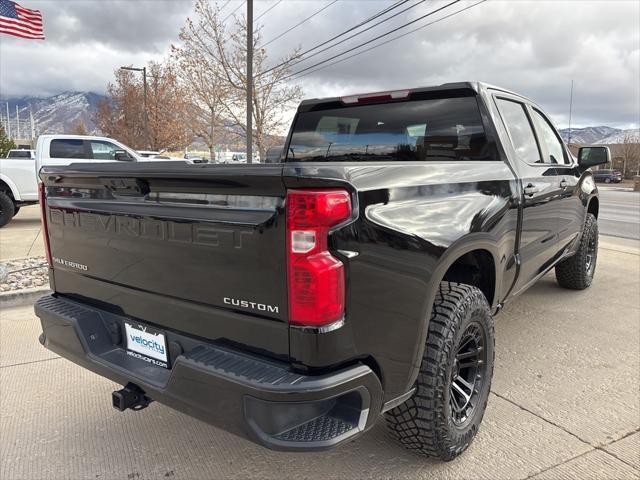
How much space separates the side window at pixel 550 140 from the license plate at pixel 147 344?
10.9ft

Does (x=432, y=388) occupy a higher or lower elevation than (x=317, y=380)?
lower

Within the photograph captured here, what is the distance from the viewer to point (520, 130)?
371 cm

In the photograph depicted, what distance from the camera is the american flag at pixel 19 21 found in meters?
10.4

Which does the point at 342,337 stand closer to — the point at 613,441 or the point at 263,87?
the point at 613,441

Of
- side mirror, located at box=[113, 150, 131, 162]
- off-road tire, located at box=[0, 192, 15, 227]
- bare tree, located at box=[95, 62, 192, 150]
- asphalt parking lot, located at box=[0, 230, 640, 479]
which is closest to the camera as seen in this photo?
asphalt parking lot, located at box=[0, 230, 640, 479]

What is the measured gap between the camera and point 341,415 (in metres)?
1.89

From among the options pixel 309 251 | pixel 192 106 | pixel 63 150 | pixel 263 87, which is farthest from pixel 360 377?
pixel 192 106

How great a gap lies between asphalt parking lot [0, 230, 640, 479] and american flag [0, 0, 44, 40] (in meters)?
9.12

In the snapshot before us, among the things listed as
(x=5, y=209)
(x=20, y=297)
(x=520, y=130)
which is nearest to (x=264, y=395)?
(x=520, y=130)

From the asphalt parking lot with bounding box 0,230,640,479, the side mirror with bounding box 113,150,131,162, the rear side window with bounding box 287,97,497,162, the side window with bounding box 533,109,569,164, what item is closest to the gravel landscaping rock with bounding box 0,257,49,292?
the asphalt parking lot with bounding box 0,230,640,479

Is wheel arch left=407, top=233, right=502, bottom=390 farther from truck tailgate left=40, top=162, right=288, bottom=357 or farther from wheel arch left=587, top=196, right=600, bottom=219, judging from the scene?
wheel arch left=587, top=196, right=600, bottom=219

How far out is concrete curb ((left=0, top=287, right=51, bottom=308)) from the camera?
16.6 ft

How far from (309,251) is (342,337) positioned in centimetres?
35

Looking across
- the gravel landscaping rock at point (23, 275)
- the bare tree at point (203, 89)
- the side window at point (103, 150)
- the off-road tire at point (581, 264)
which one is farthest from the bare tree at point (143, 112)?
the off-road tire at point (581, 264)
